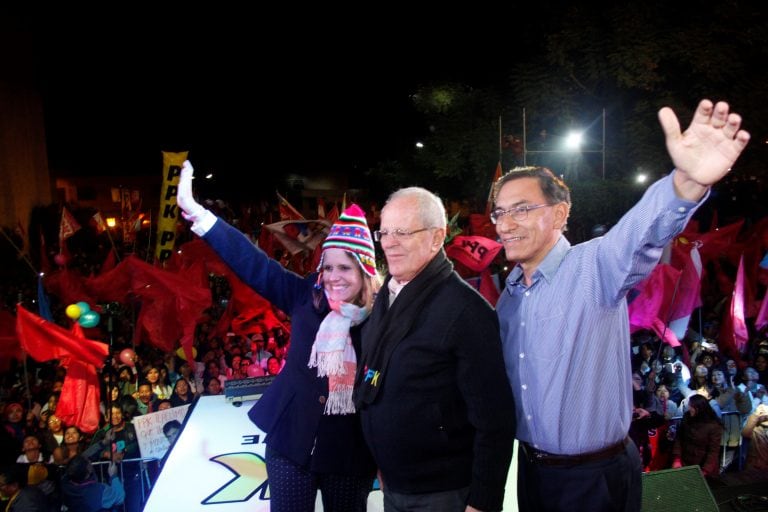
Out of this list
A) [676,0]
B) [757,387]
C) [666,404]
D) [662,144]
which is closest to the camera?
[666,404]

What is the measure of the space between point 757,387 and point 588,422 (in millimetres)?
7610

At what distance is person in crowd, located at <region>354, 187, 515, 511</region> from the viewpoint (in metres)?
2.08

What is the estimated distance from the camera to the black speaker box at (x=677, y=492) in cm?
374

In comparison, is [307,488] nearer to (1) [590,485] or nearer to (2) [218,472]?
(1) [590,485]

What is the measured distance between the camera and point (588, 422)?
2158 mm

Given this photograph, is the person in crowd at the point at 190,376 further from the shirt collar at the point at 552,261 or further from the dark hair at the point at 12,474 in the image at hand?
the shirt collar at the point at 552,261

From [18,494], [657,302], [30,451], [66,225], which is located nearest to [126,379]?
[30,451]

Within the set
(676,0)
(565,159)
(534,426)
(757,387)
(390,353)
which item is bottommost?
(757,387)

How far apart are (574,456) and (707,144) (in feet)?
4.03

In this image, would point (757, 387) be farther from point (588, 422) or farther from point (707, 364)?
point (588, 422)

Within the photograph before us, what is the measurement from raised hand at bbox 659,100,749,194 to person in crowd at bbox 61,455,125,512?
226 inches

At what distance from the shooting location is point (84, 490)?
5.36m

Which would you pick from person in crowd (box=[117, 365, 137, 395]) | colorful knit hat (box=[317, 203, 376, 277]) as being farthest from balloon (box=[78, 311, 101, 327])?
colorful knit hat (box=[317, 203, 376, 277])

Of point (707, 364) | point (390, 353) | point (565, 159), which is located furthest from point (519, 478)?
point (565, 159)
